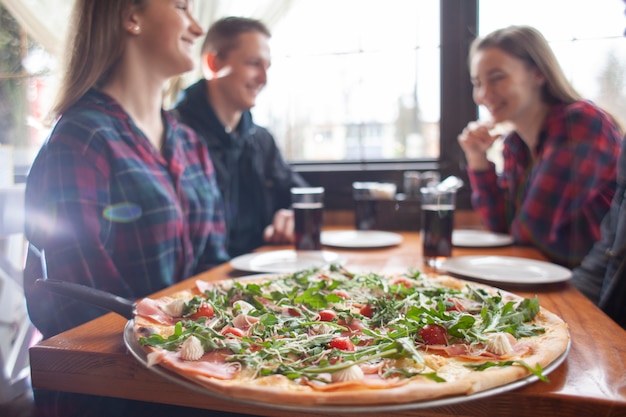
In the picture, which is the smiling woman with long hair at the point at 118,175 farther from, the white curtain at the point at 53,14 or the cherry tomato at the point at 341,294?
the white curtain at the point at 53,14

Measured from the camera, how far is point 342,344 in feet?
2.49

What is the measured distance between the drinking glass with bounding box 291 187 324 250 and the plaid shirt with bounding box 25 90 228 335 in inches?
15.3

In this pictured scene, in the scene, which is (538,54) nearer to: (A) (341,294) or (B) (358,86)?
(B) (358,86)

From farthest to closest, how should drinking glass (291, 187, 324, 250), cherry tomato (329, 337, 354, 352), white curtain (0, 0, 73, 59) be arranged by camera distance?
white curtain (0, 0, 73, 59) → drinking glass (291, 187, 324, 250) → cherry tomato (329, 337, 354, 352)

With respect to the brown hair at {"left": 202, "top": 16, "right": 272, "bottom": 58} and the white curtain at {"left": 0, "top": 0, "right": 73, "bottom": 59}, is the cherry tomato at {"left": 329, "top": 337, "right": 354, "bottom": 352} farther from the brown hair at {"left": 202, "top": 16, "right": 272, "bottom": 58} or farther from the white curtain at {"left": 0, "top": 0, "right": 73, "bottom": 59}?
the white curtain at {"left": 0, "top": 0, "right": 73, "bottom": 59}

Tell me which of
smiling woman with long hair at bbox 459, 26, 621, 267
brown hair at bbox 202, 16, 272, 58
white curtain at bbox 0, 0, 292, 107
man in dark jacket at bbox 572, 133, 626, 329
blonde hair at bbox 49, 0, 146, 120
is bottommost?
man in dark jacket at bbox 572, 133, 626, 329

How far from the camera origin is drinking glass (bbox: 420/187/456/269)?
1475 millimetres

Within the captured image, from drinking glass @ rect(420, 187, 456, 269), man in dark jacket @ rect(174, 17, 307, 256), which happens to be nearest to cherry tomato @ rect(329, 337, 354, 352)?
drinking glass @ rect(420, 187, 456, 269)

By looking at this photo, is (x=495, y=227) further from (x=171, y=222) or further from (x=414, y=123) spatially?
(x=171, y=222)

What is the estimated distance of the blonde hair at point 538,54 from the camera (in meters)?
2.13

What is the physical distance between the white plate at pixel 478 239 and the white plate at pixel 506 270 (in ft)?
1.14

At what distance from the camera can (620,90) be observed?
91.4 inches

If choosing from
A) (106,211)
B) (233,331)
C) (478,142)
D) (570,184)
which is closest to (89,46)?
(106,211)

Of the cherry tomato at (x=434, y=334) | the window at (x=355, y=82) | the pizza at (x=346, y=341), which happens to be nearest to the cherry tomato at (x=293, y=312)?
the pizza at (x=346, y=341)
